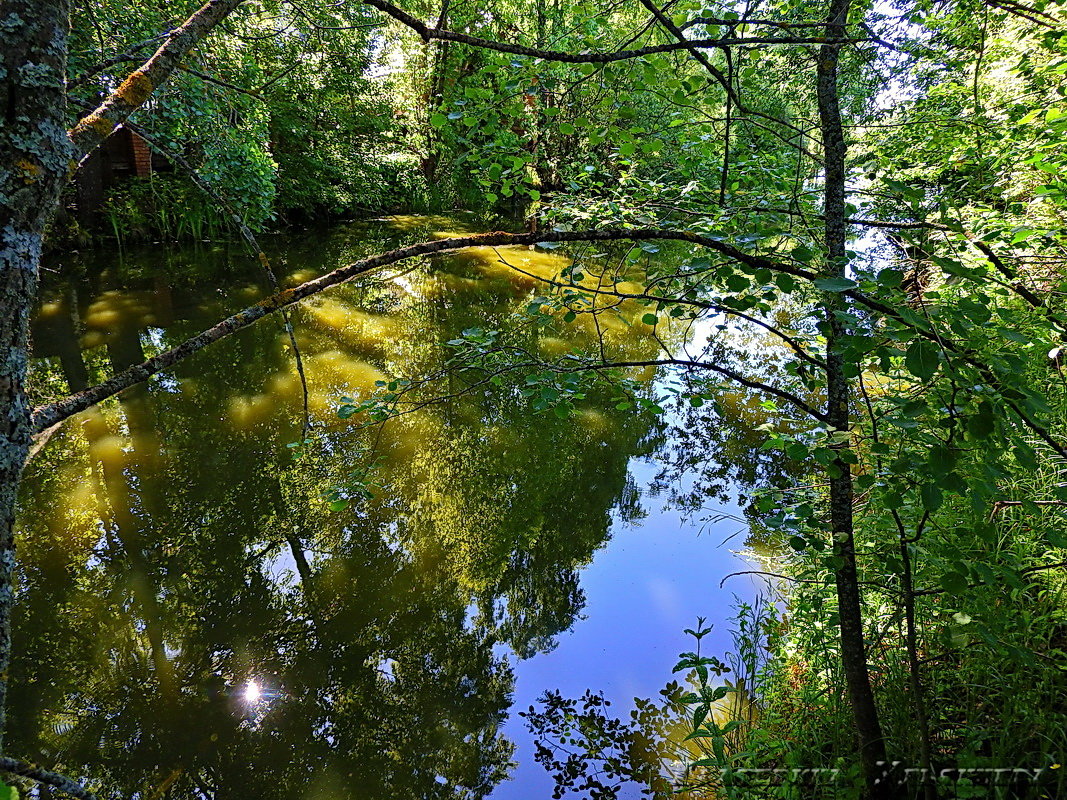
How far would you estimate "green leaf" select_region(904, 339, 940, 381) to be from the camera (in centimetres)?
100

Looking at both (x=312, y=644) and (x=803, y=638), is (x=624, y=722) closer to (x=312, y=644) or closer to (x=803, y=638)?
(x=803, y=638)

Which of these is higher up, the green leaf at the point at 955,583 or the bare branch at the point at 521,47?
the bare branch at the point at 521,47

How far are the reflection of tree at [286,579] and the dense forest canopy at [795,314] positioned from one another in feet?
0.27

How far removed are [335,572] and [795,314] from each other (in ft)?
9.83

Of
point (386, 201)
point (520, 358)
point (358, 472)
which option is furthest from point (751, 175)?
point (386, 201)

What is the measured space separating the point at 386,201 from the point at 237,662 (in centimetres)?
1484

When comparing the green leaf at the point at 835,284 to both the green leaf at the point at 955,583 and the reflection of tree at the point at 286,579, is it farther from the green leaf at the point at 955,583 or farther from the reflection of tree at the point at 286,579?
the reflection of tree at the point at 286,579

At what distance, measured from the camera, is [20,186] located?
819 millimetres

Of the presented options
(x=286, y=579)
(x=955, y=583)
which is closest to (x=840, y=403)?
(x=955, y=583)

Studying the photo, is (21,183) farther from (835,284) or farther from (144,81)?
(835,284)

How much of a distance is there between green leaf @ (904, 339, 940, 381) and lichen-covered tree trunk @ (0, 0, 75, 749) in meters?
1.36

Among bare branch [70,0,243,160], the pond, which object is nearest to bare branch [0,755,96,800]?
bare branch [70,0,243,160]

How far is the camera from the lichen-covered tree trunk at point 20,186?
80 cm

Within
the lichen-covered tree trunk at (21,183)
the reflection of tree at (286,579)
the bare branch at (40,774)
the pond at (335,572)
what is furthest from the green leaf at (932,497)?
the reflection of tree at (286,579)
